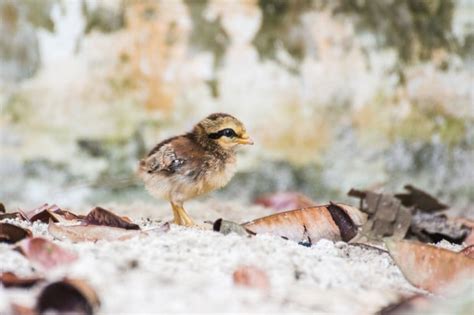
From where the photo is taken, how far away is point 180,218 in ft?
8.82

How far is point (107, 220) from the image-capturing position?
7.10 ft

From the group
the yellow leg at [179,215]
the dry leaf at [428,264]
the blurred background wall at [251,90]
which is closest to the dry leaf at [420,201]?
the yellow leg at [179,215]

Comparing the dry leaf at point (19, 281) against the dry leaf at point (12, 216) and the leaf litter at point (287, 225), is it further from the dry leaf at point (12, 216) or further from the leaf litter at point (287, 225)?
the dry leaf at point (12, 216)

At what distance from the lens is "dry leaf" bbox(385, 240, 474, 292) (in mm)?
1904

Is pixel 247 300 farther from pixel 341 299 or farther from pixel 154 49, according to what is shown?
pixel 154 49

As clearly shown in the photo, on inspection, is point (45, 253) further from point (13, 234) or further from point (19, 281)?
point (13, 234)

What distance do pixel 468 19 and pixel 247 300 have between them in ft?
11.3

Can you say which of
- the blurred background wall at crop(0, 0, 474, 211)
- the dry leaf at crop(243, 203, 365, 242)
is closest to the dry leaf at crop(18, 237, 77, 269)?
the dry leaf at crop(243, 203, 365, 242)

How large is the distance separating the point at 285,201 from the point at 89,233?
1.85 meters

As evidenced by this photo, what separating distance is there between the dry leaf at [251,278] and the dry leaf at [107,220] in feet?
1.65

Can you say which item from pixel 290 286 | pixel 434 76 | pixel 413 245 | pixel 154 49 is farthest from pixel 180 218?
pixel 434 76

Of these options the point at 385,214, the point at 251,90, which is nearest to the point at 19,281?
the point at 385,214

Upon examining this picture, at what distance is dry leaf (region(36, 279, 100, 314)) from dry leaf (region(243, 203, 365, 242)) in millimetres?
924

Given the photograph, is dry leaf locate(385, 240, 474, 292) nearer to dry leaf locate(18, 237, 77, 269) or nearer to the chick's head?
dry leaf locate(18, 237, 77, 269)
